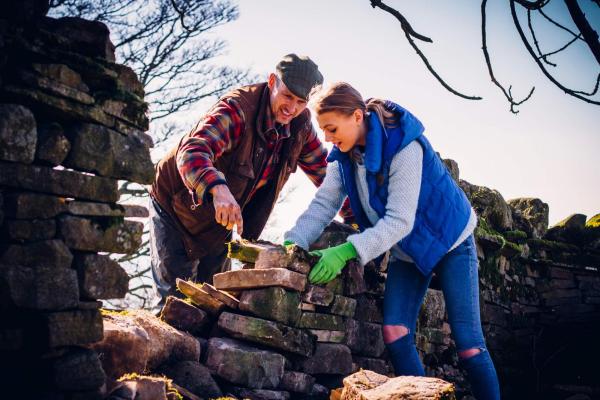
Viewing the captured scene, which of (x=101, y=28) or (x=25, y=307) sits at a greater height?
(x=101, y=28)

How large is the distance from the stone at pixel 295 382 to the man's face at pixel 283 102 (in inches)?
66.4

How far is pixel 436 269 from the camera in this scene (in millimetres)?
3359

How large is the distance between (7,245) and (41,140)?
1.43 ft

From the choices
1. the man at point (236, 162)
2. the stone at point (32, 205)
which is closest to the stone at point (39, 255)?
the stone at point (32, 205)

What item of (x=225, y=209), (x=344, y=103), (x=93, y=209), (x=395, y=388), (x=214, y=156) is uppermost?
(x=344, y=103)

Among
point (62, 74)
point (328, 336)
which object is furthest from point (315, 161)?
point (62, 74)

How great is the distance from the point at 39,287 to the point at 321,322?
1804mm

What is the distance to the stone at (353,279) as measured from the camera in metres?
3.76

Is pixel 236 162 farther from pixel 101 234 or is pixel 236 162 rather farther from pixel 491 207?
pixel 491 207

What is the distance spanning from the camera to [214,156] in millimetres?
3568

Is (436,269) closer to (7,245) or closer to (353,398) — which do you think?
(353,398)

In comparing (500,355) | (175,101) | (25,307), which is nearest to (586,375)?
(500,355)

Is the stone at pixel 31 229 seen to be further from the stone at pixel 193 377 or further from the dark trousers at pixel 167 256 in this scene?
the dark trousers at pixel 167 256

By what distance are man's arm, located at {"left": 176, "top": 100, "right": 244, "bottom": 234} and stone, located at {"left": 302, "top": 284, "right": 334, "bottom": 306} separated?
60 centimetres
